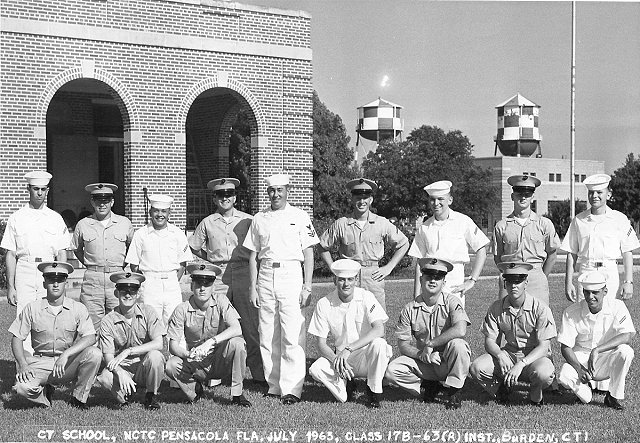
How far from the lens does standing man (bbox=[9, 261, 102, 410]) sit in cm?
708

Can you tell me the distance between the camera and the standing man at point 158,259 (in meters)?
7.99

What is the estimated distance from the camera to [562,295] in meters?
16.2

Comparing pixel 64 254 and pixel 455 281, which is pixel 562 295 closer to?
pixel 455 281

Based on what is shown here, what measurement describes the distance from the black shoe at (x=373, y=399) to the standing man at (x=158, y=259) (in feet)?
6.64

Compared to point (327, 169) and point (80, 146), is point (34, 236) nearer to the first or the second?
point (80, 146)

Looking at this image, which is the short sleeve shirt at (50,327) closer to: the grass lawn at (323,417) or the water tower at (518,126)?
the grass lawn at (323,417)

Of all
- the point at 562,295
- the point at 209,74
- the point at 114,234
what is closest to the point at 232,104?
the point at 209,74

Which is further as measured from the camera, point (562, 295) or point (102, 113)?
point (102, 113)

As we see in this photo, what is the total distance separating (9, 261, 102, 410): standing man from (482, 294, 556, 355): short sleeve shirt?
3.36 m

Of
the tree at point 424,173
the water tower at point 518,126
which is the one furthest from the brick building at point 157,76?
the water tower at point 518,126

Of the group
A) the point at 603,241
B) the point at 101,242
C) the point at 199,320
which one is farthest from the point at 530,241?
the point at 101,242

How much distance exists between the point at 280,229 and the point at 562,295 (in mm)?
9953

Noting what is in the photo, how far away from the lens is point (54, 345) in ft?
23.8

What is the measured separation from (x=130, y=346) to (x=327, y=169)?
101 ft
